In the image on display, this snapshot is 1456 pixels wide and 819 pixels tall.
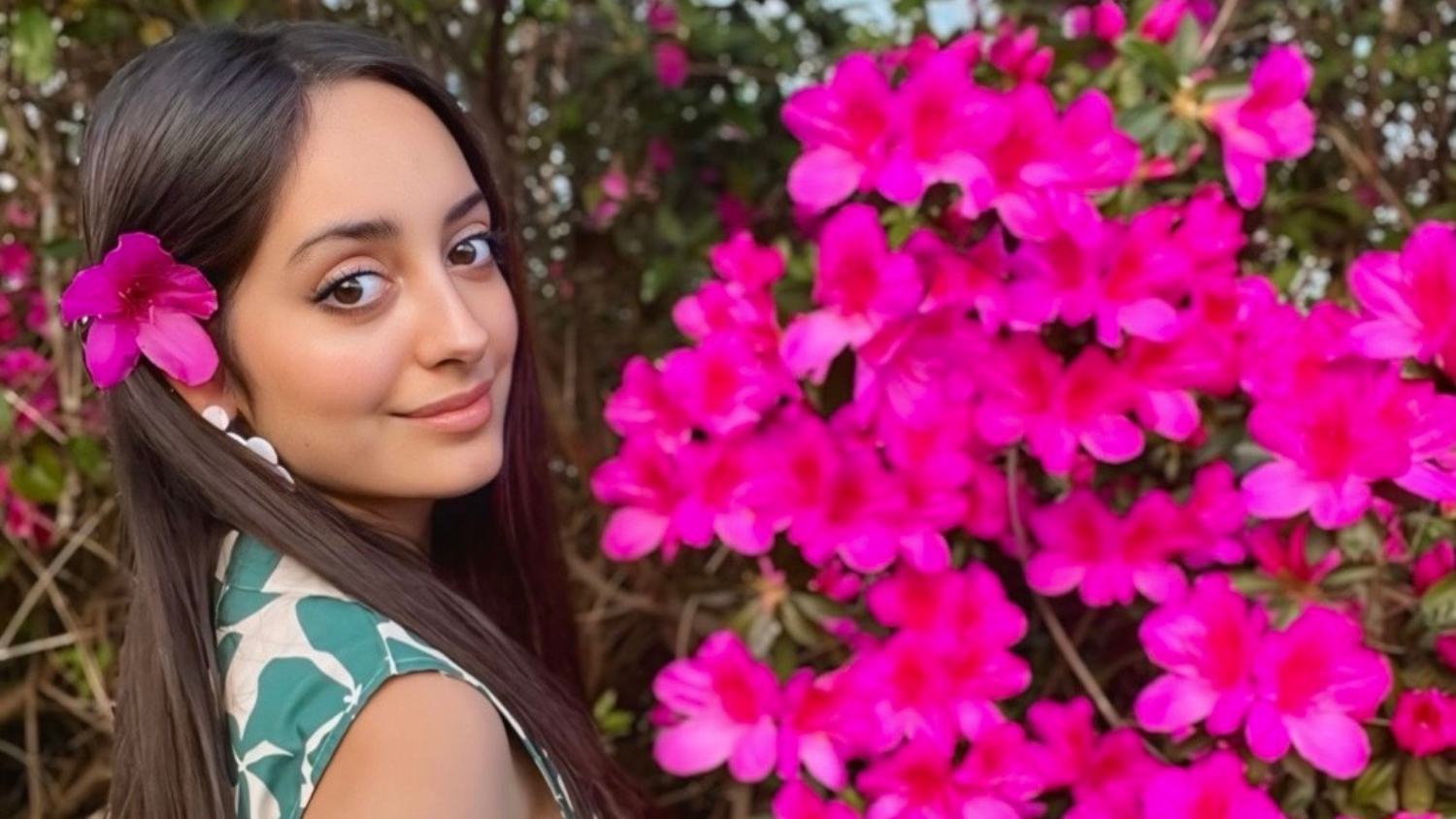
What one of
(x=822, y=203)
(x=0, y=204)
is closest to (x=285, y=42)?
(x=822, y=203)

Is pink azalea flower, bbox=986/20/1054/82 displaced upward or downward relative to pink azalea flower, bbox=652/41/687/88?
upward

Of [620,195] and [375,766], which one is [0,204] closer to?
[620,195]

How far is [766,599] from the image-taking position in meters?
1.33

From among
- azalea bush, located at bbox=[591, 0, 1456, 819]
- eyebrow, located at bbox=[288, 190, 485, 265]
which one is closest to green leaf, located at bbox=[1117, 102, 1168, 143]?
azalea bush, located at bbox=[591, 0, 1456, 819]

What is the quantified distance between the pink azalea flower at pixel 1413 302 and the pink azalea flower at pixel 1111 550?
0.21m

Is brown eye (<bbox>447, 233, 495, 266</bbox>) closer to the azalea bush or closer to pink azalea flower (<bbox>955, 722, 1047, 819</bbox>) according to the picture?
the azalea bush

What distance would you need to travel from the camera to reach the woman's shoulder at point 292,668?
0.92 metres

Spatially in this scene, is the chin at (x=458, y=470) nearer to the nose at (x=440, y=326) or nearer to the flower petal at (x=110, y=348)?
the nose at (x=440, y=326)

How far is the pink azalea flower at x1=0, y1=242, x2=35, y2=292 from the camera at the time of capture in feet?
6.95

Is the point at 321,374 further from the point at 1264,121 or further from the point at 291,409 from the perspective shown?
the point at 1264,121

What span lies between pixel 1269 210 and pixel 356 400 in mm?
→ 1051

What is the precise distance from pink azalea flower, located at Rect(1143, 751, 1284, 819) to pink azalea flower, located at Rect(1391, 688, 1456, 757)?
109mm

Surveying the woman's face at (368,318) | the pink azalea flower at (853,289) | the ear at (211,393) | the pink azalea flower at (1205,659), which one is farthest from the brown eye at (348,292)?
the pink azalea flower at (1205,659)

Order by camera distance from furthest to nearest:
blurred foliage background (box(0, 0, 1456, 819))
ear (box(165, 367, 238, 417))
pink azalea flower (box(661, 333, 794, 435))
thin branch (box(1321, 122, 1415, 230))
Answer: blurred foliage background (box(0, 0, 1456, 819)) → thin branch (box(1321, 122, 1415, 230)) → pink azalea flower (box(661, 333, 794, 435)) → ear (box(165, 367, 238, 417))
